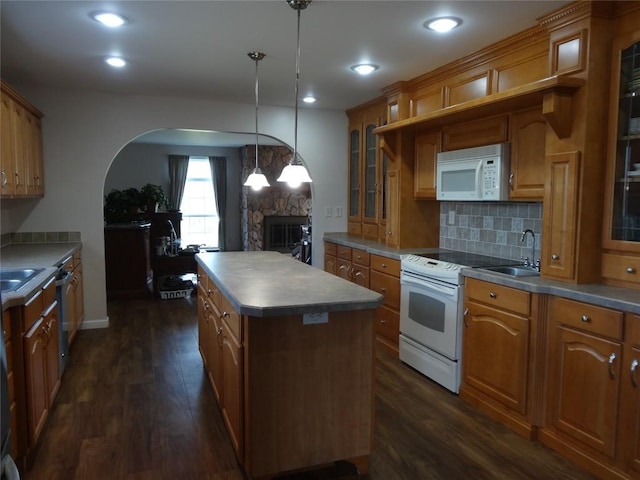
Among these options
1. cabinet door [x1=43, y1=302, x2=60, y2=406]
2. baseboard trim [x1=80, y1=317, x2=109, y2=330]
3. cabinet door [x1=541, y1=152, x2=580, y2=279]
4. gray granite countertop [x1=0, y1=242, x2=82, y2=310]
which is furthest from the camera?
baseboard trim [x1=80, y1=317, x2=109, y2=330]

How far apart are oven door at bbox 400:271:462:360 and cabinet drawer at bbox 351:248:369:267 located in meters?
0.72

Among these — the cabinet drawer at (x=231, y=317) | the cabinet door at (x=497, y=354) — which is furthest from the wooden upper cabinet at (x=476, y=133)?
the cabinet drawer at (x=231, y=317)

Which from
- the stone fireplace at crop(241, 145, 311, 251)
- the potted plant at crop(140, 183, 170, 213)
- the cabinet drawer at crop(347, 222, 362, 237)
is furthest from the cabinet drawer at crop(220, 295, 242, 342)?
the stone fireplace at crop(241, 145, 311, 251)

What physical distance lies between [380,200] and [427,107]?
46.1 inches

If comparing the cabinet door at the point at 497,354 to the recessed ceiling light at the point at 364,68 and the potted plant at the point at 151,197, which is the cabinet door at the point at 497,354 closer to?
the recessed ceiling light at the point at 364,68

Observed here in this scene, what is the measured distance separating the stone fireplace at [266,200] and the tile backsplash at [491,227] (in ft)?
18.6

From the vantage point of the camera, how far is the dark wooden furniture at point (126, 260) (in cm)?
626

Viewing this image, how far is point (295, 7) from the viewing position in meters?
2.54

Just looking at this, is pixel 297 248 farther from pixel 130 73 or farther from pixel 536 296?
pixel 536 296

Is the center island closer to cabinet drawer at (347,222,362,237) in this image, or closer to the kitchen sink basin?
the kitchen sink basin

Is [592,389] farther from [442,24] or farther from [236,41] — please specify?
[236,41]

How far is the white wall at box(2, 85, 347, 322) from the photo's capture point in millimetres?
4543

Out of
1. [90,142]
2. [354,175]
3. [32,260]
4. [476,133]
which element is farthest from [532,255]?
[90,142]

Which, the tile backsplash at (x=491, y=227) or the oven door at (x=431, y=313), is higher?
the tile backsplash at (x=491, y=227)
